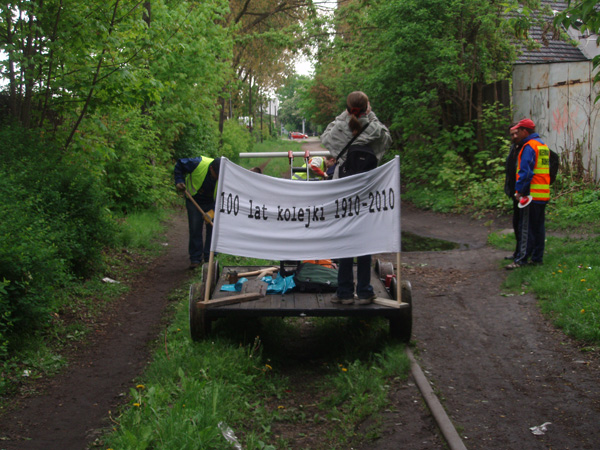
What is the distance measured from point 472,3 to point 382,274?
12785 mm

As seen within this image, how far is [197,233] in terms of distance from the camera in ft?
34.4

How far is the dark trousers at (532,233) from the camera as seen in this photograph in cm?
909

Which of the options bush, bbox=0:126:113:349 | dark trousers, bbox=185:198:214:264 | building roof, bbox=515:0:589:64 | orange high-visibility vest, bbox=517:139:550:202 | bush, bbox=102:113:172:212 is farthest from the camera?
building roof, bbox=515:0:589:64

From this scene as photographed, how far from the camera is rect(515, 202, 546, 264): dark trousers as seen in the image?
358 inches

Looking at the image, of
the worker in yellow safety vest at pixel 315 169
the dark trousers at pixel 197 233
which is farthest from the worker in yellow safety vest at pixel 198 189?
the worker in yellow safety vest at pixel 315 169

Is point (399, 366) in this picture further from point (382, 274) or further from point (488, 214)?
point (488, 214)

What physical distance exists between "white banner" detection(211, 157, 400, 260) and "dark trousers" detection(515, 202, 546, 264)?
4047 millimetres

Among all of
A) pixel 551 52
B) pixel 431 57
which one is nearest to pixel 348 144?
pixel 431 57

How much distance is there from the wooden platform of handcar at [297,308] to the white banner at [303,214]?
46 centimetres

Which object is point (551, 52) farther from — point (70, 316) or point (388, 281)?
point (70, 316)

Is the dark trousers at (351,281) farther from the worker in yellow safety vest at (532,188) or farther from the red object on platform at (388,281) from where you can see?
the worker in yellow safety vest at (532,188)

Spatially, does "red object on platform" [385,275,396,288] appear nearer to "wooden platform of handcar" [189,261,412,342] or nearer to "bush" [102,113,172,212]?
"wooden platform of handcar" [189,261,412,342]

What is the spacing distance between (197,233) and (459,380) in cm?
612

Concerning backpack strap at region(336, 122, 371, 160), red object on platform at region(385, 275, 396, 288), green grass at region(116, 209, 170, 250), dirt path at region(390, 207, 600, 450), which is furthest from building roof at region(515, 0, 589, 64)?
backpack strap at region(336, 122, 371, 160)
